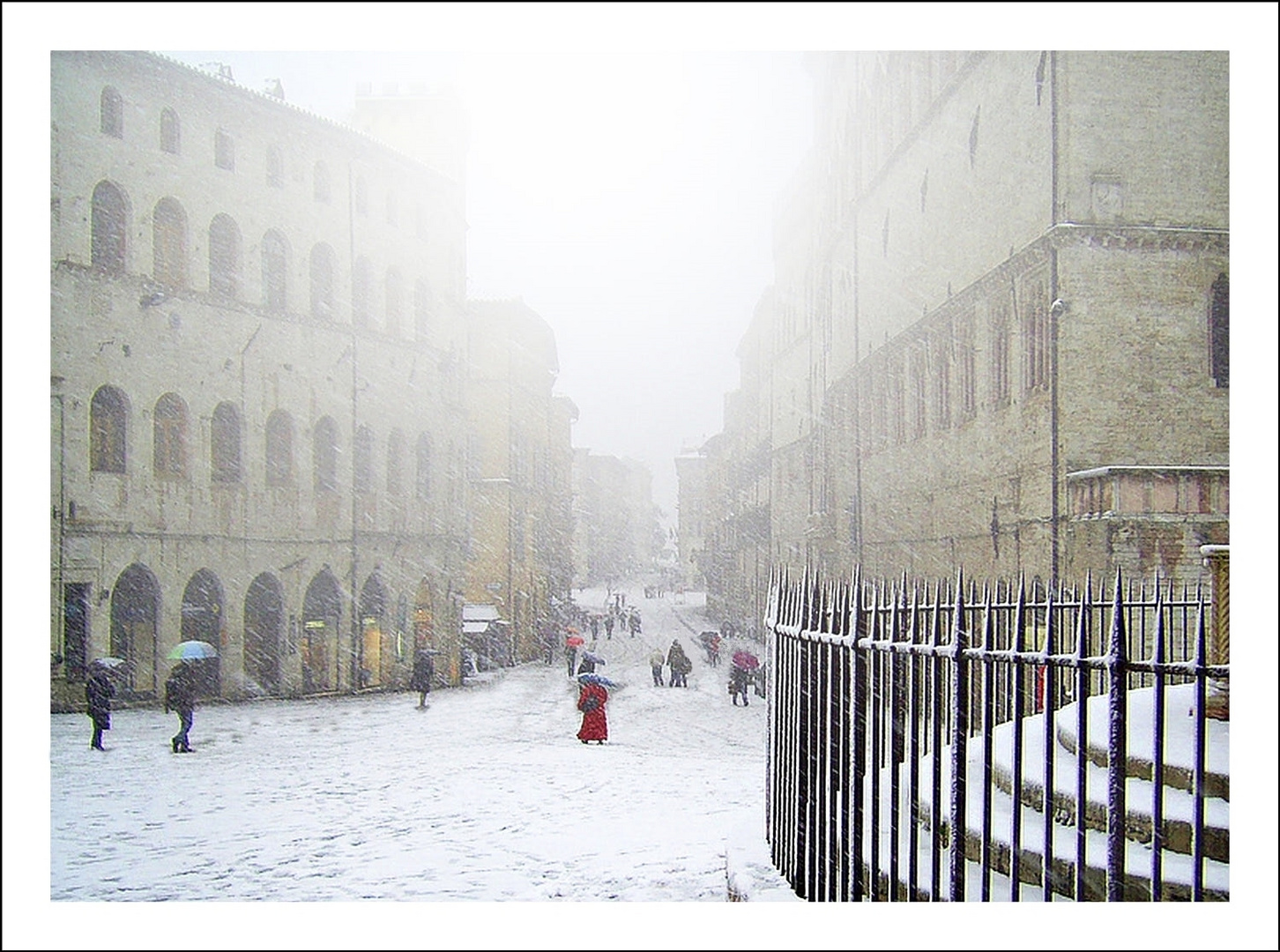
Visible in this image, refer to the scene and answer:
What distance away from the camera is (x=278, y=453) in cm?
1238

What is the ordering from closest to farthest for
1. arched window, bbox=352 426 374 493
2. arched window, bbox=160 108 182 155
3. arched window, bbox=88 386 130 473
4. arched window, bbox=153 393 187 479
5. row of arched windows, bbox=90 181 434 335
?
1. arched window, bbox=88 386 130 473
2. row of arched windows, bbox=90 181 434 335
3. arched window, bbox=160 108 182 155
4. arched window, bbox=153 393 187 479
5. arched window, bbox=352 426 374 493

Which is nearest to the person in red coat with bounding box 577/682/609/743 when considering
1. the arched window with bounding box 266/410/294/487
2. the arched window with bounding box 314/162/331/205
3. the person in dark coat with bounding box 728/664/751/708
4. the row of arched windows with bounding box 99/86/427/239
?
the person in dark coat with bounding box 728/664/751/708

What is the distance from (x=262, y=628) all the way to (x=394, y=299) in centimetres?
406

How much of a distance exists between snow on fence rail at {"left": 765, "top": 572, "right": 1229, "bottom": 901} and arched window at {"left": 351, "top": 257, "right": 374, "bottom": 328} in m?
9.42

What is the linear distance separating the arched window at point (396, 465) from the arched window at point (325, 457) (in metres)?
0.83

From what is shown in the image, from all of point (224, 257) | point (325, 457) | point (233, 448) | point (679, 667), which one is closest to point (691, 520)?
point (679, 667)

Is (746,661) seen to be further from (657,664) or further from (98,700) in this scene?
(98,700)

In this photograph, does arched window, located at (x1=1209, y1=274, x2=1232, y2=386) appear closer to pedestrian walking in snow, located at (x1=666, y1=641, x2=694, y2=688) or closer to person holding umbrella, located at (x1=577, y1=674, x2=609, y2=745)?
person holding umbrella, located at (x1=577, y1=674, x2=609, y2=745)

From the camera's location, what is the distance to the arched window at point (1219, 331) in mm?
7305

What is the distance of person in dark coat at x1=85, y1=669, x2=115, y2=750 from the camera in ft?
25.5

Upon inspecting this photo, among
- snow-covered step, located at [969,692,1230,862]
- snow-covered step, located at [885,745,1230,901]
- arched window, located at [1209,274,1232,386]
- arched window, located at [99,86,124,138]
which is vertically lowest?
snow-covered step, located at [885,745,1230,901]

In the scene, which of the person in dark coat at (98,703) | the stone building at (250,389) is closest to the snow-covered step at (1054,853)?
the person in dark coat at (98,703)

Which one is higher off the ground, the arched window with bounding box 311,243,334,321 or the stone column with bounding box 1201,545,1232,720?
the arched window with bounding box 311,243,334,321

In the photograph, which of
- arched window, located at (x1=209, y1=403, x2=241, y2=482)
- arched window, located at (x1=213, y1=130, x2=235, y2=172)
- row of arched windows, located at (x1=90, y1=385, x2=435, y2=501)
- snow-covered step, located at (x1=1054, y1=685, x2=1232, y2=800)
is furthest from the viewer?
arched window, located at (x1=213, y1=130, x2=235, y2=172)
